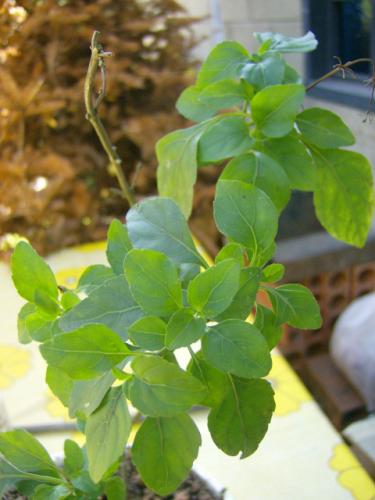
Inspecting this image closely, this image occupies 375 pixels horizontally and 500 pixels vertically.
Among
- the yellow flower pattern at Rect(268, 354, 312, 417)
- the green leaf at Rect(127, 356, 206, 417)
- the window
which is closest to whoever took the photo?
the green leaf at Rect(127, 356, 206, 417)

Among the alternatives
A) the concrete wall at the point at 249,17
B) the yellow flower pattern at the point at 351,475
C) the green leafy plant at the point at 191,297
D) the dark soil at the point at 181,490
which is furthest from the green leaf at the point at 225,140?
the concrete wall at the point at 249,17

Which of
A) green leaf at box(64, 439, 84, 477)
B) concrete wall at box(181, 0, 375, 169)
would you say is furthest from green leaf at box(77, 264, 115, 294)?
concrete wall at box(181, 0, 375, 169)

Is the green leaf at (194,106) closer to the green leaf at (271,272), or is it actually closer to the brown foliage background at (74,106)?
the green leaf at (271,272)

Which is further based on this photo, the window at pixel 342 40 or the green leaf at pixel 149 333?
the window at pixel 342 40

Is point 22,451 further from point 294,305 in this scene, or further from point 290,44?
point 290,44

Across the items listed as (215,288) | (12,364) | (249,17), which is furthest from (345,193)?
(249,17)

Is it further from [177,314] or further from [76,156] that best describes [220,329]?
[76,156]

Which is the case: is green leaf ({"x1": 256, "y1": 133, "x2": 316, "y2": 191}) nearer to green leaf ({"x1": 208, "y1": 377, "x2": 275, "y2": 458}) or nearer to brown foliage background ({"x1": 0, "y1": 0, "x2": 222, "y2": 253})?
green leaf ({"x1": 208, "y1": 377, "x2": 275, "y2": 458})
